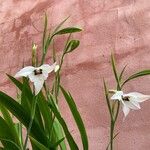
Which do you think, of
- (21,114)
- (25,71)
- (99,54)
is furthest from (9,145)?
(99,54)

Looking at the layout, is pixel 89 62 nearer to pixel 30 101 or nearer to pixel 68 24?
pixel 68 24

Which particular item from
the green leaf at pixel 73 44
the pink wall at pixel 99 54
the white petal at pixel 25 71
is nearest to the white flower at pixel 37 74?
the white petal at pixel 25 71

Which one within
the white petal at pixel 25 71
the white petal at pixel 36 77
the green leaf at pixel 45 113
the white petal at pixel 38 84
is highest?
the white petal at pixel 25 71

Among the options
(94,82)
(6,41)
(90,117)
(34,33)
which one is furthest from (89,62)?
(6,41)

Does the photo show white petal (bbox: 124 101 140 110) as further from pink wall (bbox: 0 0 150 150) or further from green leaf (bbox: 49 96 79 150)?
pink wall (bbox: 0 0 150 150)

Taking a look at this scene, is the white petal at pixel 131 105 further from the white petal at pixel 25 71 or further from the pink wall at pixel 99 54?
the pink wall at pixel 99 54

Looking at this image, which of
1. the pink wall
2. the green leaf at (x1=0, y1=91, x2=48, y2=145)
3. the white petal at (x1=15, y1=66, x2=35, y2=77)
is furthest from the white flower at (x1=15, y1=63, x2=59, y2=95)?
the pink wall

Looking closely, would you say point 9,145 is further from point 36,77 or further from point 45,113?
point 36,77
